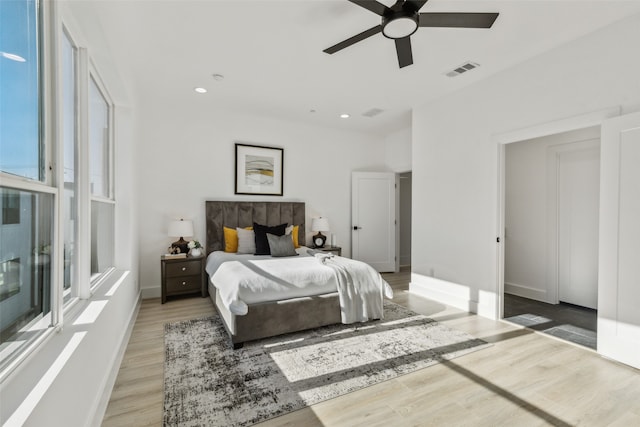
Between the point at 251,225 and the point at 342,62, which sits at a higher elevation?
the point at 342,62

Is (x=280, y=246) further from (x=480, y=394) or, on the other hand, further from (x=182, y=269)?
(x=480, y=394)

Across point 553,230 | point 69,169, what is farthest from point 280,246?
point 553,230

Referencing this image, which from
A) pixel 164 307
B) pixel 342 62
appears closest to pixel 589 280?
pixel 342 62

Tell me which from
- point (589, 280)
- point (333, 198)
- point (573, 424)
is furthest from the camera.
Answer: point (333, 198)

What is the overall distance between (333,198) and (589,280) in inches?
155

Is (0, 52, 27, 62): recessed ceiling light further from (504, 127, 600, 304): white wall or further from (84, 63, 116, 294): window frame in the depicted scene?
(504, 127, 600, 304): white wall

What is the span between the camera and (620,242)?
245 cm

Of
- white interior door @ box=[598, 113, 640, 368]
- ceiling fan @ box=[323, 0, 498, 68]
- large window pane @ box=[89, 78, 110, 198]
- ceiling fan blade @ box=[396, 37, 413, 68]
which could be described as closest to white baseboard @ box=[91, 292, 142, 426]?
large window pane @ box=[89, 78, 110, 198]

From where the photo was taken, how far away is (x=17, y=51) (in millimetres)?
1201

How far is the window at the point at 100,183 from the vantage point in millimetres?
2439

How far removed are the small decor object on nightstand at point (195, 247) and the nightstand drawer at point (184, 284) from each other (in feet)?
1.06

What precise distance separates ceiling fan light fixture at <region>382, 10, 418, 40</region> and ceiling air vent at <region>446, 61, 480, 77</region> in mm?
1414

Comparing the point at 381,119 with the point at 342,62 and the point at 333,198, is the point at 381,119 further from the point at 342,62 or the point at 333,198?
the point at 342,62

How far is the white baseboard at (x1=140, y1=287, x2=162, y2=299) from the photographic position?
13.9 feet
